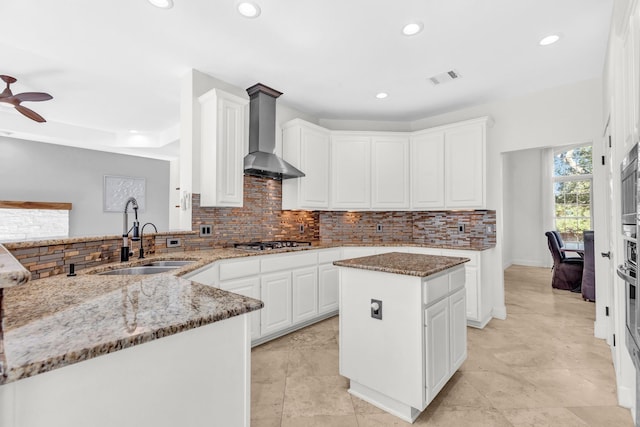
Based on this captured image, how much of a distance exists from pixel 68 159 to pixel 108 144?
35.6 inches

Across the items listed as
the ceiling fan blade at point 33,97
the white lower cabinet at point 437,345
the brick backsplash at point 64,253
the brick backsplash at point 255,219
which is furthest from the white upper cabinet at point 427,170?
the ceiling fan blade at point 33,97

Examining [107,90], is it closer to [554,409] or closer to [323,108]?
[323,108]

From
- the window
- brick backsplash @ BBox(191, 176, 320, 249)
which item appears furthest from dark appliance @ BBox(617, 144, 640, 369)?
the window

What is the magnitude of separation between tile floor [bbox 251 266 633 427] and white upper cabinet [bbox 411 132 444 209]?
65.8 inches

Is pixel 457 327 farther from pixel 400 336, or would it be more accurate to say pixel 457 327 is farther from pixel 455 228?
pixel 455 228

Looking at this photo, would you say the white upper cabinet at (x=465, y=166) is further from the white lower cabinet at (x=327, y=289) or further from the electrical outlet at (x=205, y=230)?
the electrical outlet at (x=205, y=230)

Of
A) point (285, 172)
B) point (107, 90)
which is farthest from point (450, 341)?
point (107, 90)

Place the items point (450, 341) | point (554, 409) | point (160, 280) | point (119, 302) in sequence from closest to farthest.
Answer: point (119, 302) < point (160, 280) < point (554, 409) < point (450, 341)

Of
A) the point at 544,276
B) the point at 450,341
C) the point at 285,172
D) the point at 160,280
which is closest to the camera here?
the point at 160,280

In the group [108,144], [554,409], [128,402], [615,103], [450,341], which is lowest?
[554,409]

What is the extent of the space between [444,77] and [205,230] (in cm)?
304

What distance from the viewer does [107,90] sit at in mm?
3779

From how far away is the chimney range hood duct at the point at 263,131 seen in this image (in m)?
3.37

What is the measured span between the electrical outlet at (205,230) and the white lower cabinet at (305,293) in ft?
3.21
